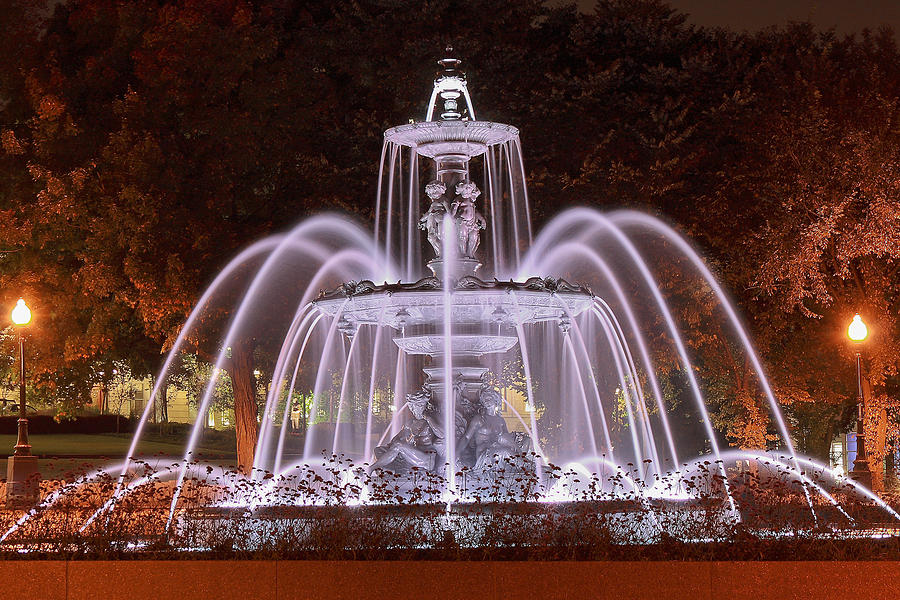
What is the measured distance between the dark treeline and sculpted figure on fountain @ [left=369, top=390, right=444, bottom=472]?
40.1 ft

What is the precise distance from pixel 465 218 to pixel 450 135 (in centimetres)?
112

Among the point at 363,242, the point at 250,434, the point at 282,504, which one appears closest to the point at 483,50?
the point at 363,242

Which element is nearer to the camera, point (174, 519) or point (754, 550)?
point (754, 550)

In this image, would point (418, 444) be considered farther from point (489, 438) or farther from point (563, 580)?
point (563, 580)

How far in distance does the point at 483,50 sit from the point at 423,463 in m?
17.1

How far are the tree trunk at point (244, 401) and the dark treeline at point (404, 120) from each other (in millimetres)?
1839

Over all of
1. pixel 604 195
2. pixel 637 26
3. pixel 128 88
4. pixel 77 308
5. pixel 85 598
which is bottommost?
pixel 85 598

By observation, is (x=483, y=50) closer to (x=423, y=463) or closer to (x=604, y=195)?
(x=604, y=195)

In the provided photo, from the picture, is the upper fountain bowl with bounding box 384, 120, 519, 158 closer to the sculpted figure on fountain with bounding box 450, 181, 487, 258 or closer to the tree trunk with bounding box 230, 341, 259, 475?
the sculpted figure on fountain with bounding box 450, 181, 487, 258

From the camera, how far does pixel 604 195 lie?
29.4 metres

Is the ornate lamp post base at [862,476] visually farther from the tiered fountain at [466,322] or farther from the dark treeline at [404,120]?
the dark treeline at [404,120]

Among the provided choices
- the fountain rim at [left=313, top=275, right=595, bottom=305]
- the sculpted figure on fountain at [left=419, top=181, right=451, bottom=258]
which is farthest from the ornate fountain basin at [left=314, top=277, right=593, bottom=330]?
the sculpted figure on fountain at [left=419, top=181, right=451, bottom=258]

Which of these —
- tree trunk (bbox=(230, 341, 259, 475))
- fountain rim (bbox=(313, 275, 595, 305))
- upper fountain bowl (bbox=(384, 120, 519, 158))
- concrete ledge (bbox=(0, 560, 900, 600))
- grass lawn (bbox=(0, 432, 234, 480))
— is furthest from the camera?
grass lawn (bbox=(0, 432, 234, 480))

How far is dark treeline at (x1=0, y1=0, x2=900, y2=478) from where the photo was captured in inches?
1114
